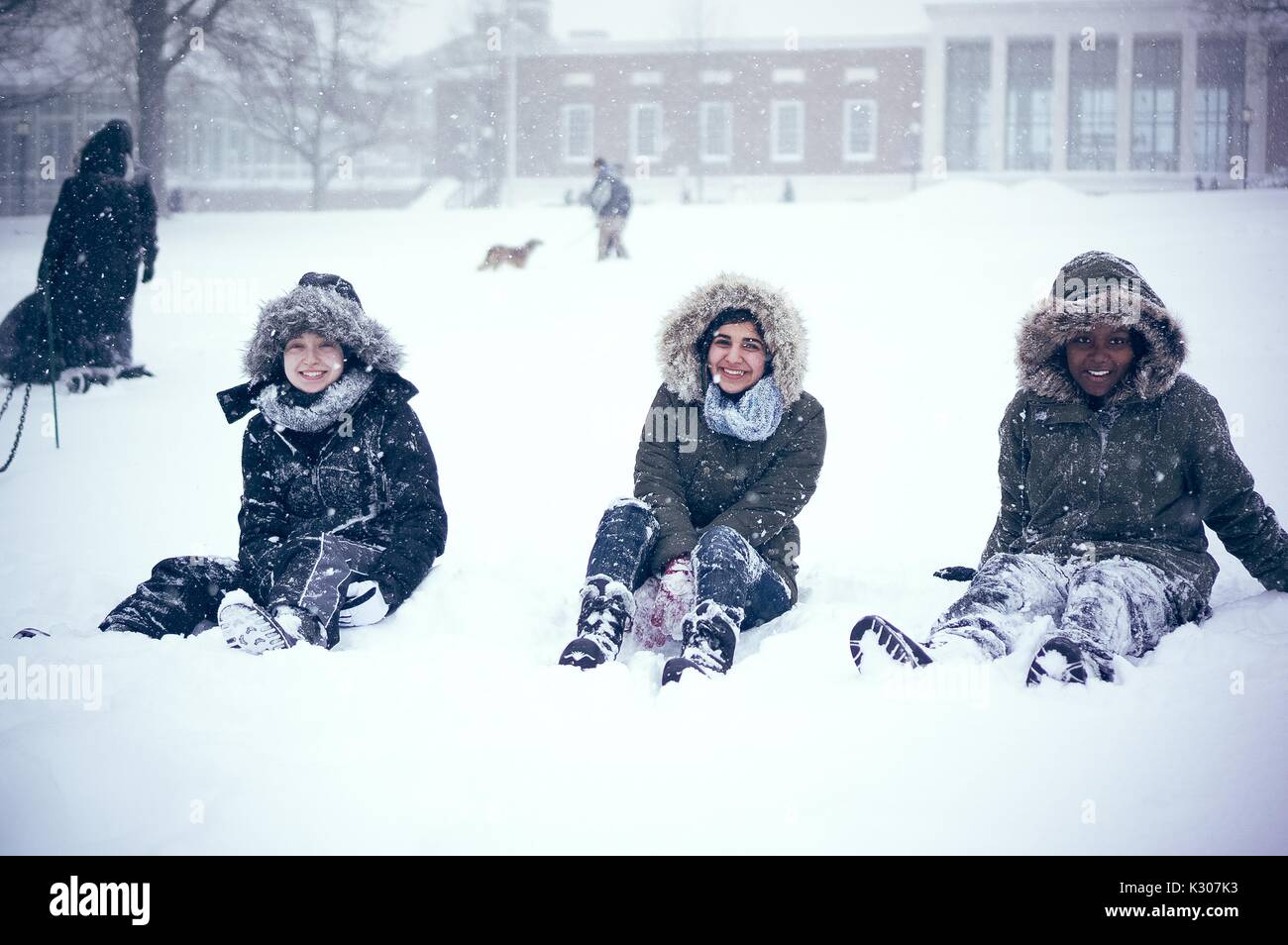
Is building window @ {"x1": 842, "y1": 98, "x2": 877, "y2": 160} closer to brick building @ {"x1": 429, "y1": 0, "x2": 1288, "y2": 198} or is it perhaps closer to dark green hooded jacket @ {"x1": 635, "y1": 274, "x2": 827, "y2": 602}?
brick building @ {"x1": 429, "y1": 0, "x2": 1288, "y2": 198}

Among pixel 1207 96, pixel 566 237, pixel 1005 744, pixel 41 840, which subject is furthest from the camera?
pixel 1207 96

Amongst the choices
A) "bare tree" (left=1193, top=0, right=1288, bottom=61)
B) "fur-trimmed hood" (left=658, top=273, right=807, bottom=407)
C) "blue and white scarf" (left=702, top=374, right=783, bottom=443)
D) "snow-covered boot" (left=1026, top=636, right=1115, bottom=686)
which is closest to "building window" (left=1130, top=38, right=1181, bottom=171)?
"bare tree" (left=1193, top=0, right=1288, bottom=61)

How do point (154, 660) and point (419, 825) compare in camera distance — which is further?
point (154, 660)

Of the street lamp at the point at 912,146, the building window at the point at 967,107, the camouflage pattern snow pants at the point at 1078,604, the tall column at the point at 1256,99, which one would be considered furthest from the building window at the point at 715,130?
the camouflage pattern snow pants at the point at 1078,604

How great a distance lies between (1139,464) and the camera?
11.2 ft

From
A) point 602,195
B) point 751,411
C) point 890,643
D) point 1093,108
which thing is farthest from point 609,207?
point 1093,108

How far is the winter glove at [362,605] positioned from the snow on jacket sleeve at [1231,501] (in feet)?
8.67

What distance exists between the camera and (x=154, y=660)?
9.86 feet

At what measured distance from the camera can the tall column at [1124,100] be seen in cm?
3152

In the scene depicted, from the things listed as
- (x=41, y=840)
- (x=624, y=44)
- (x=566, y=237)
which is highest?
(x=624, y=44)

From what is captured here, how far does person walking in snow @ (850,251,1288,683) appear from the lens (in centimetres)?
321

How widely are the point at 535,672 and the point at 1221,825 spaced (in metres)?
1.71
